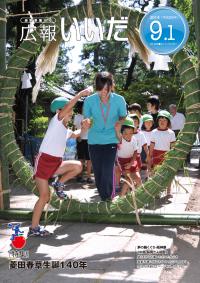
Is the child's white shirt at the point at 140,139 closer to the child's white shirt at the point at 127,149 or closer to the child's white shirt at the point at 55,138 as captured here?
the child's white shirt at the point at 127,149

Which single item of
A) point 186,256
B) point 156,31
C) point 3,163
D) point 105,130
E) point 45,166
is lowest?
point 186,256

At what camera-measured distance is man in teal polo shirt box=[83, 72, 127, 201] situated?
5.43m

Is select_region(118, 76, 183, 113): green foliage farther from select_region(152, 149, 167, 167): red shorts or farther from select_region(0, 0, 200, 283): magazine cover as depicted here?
select_region(0, 0, 200, 283): magazine cover

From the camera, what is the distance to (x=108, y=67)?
119 feet

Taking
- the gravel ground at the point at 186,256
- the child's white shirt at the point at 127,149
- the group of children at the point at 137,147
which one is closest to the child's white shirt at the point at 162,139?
the group of children at the point at 137,147

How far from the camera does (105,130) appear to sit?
546 centimetres

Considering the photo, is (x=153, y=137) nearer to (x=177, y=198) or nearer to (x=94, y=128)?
(x=177, y=198)

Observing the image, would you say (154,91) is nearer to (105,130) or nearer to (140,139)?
(140,139)

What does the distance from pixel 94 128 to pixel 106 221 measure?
110cm

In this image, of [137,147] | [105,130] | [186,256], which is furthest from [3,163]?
[186,256]

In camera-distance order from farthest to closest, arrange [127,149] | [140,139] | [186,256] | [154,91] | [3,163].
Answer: [154,91] → [140,139] → [127,149] → [3,163] → [186,256]

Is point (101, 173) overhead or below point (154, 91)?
below

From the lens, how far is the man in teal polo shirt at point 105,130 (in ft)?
17.8

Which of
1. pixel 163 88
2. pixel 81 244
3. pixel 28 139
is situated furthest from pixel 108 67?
pixel 81 244
